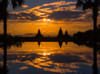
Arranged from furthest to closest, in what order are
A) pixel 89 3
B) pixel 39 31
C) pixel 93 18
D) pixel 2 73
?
pixel 39 31 → pixel 89 3 → pixel 93 18 → pixel 2 73

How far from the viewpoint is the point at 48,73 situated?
5.30 m

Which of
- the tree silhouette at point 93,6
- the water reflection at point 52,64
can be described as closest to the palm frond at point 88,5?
the tree silhouette at point 93,6

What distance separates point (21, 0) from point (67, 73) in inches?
572

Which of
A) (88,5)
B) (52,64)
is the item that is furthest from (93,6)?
(52,64)

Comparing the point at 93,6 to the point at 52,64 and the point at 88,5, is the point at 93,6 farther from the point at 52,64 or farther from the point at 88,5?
the point at 52,64

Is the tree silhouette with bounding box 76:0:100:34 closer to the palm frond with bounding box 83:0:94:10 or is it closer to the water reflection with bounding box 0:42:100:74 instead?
the palm frond with bounding box 83:0:94:10

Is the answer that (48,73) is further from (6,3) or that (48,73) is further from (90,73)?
(6,3)

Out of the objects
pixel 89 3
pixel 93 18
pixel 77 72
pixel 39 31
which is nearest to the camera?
pixel 77 72

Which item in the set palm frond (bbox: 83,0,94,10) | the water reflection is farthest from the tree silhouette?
the water reflection

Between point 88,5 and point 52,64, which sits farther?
point 88,5

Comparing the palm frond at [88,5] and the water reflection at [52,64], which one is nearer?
the water reflection at [52,64]

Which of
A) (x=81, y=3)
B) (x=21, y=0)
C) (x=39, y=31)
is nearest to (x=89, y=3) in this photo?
(x=81, y=3)

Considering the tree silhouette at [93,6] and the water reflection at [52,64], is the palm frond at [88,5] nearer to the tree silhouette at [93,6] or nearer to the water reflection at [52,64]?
the tree silhouette at [93,6]

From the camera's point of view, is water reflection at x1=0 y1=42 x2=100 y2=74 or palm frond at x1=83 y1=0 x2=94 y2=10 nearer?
water reflection at x1=0 y1=42 x2=100 y2=74
